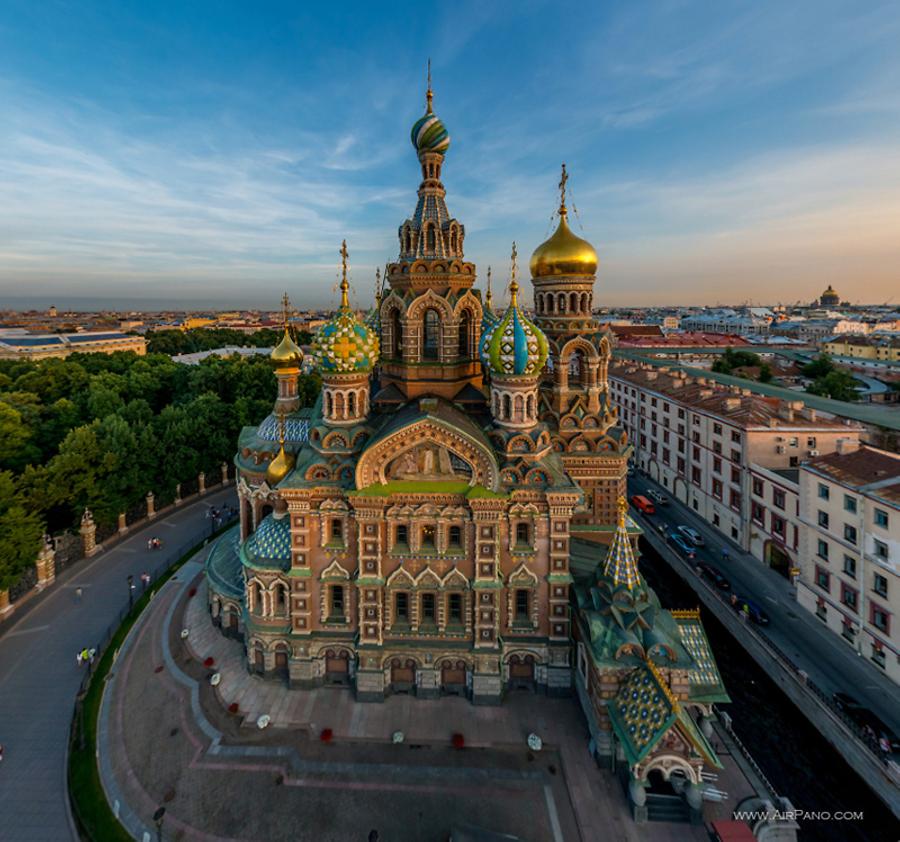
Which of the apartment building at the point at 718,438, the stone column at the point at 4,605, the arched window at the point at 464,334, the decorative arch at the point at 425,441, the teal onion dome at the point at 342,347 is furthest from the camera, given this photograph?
the apartment building at the point at 718,438

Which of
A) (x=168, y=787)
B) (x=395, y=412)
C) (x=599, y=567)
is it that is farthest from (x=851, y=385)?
(x=168, y=787)

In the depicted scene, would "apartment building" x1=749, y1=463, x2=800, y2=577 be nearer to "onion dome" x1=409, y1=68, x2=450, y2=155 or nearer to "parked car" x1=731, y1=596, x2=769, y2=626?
"parked car" x1=731, y1=596, x2=769, y2=626

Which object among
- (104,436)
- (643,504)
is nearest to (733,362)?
(643,504)

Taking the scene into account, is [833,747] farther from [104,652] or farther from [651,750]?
[104,652]

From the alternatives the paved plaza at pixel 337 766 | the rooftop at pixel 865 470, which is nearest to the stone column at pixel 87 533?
the paved plaza at pixel 337 766

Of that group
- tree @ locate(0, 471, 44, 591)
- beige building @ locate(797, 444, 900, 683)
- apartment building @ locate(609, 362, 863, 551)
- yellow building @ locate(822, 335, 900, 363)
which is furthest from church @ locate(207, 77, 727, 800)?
yellow building @ locate(822, 335, 900, 363)

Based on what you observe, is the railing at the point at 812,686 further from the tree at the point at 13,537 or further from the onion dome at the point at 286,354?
the tree at the point at 13,537

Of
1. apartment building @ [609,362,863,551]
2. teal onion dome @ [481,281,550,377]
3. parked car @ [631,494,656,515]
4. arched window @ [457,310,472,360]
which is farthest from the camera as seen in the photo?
parked car @ [631,494,656,515]
